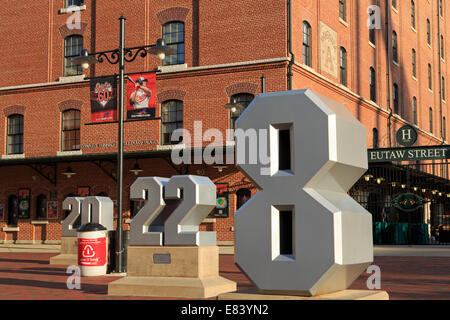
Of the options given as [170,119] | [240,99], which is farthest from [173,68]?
[240,99]

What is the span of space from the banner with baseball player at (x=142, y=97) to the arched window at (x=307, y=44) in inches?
293

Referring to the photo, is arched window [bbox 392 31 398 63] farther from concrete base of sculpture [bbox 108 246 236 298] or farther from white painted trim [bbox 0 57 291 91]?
concrete base of sculpture [bbox 108 246 236 298]

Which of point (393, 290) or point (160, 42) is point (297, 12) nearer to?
point (160, 42)

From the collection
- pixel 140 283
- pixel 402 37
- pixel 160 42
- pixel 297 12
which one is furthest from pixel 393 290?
pixel 402 37

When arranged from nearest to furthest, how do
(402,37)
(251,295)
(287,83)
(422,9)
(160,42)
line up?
(251,295) < (160,42) < (287,83) < (402,37) < (422,9)

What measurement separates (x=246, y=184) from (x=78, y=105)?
942cm

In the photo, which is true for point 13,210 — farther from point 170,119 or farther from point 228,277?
point 228,277

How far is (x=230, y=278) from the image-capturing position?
13.3m

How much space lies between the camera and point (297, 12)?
86.9ft

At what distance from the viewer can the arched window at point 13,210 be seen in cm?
3059

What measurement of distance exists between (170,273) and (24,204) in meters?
Answer: 22.1

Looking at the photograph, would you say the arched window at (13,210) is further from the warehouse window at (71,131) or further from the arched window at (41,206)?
the warehouse window at (71,131)

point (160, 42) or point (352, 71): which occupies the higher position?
point (352, 71)

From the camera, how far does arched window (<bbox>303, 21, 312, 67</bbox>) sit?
27.5 m
